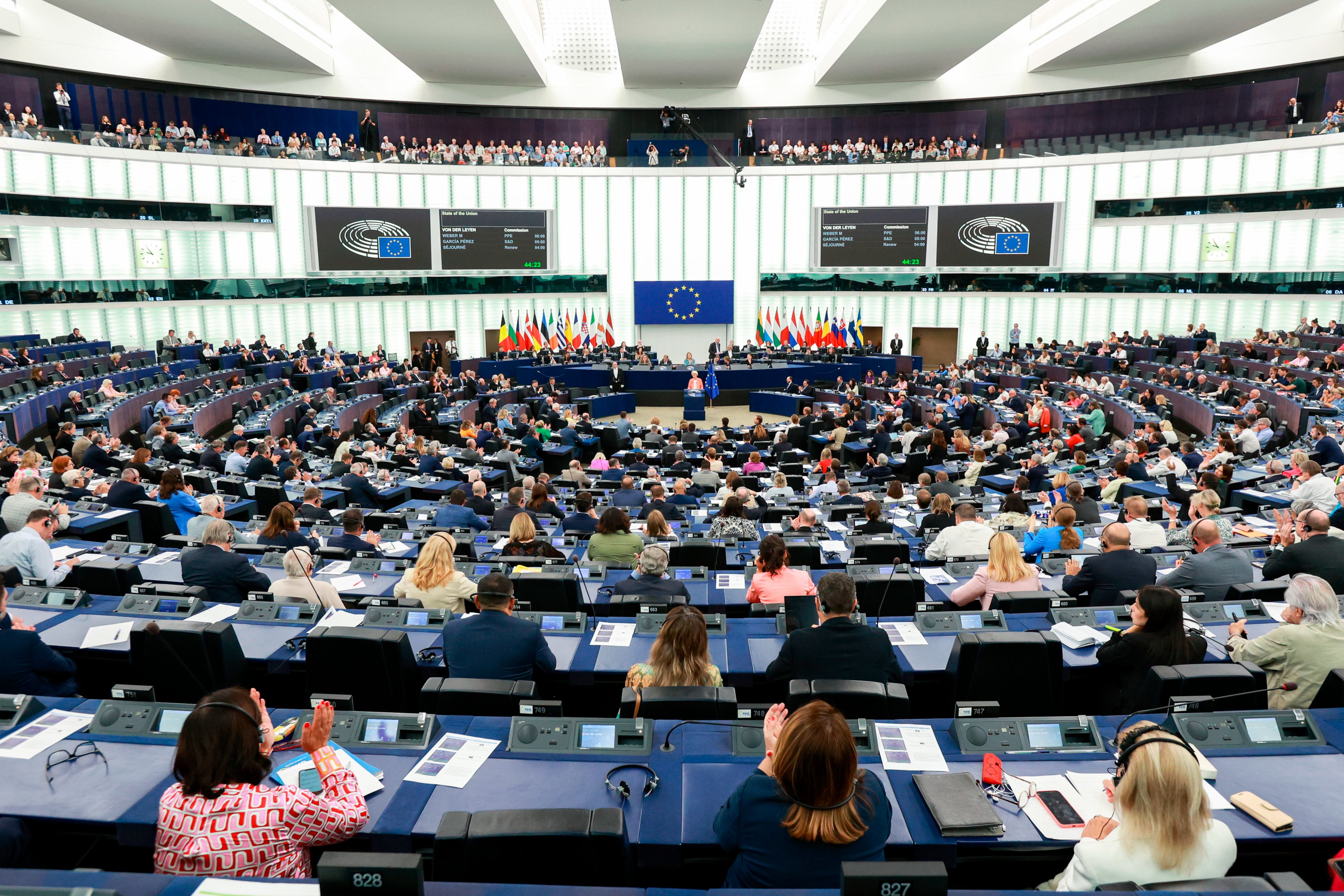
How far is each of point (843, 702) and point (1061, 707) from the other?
1260 millimetres

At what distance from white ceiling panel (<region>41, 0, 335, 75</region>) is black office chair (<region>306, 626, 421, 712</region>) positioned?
70.5 ft

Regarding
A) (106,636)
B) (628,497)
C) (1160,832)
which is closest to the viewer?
(1160,832)

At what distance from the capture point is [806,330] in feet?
93.2

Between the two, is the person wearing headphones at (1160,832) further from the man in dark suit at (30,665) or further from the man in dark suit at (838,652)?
the man in dark suit at (30,665)

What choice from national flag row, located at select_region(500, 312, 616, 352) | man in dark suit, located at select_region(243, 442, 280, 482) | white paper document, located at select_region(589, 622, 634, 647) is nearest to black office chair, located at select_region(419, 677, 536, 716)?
white paper document, located at select_region(589, 622, 634, 647)

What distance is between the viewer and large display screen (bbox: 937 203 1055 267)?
89.5 ft

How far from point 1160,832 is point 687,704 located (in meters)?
1.81

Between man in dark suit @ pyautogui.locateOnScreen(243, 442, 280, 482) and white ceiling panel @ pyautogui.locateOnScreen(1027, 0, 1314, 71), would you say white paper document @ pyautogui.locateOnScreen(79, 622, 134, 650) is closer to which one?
man in dark suit @ pyautogui.locateOnScreen(243, 442, 280, 482)

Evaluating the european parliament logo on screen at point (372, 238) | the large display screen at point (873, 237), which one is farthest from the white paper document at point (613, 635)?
the large display screen at point (873, 237)

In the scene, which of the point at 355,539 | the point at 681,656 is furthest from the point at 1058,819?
the point at 355,539

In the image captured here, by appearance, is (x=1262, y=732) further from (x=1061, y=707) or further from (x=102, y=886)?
(x=102, y=886)

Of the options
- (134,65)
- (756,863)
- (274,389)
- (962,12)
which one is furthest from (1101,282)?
(134,65)

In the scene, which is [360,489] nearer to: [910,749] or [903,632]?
[903,632]

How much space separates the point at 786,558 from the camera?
5.85 meters
